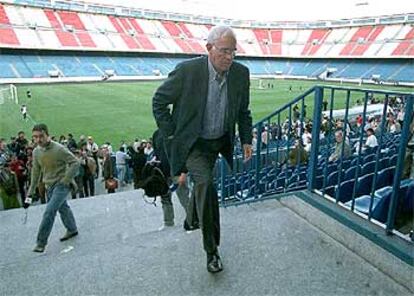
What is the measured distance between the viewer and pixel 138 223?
593 cm

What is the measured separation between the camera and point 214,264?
263 cm

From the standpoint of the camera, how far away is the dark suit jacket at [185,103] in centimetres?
256

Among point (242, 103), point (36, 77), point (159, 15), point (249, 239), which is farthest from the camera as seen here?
point (159, 15)

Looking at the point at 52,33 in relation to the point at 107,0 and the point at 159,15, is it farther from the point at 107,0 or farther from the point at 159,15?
the point at 159,15

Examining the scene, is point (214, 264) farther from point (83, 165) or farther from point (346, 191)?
point (83, 165)

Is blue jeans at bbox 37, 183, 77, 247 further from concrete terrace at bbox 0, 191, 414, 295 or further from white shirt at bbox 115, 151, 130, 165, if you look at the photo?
white shirt at bbox 115, 151, 130, 165

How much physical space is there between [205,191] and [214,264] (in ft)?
1.82

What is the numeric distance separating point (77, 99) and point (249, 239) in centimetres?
2439

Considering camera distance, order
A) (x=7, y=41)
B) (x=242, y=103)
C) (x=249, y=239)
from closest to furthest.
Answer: (x=242, y=103) < (x=249, y=239) < (x=7, y=41)

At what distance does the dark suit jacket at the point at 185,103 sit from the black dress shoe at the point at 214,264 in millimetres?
674

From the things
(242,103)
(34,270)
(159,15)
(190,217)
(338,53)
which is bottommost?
(34,270)

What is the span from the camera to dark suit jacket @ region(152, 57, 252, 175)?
256 centimetres

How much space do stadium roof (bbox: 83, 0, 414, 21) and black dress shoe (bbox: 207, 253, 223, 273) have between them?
55807 mm

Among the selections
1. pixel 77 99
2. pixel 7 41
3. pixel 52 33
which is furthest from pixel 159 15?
pixel 77 99
